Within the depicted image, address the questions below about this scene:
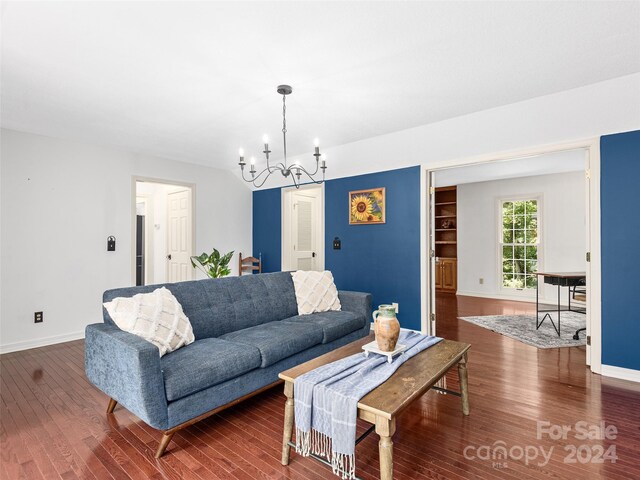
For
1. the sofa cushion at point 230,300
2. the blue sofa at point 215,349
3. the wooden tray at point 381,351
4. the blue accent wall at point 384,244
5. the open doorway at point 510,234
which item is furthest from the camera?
the open doorway at point 510,234

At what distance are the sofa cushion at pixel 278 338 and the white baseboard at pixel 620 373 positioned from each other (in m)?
2.50

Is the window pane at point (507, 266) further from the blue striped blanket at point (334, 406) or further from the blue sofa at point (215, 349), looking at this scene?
the blue striped blanket at point (334, 406)

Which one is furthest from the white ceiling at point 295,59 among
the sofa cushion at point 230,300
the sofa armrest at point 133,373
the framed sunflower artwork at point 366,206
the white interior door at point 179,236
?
the white interior door at point 179,236

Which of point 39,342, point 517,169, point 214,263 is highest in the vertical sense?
point 517,169

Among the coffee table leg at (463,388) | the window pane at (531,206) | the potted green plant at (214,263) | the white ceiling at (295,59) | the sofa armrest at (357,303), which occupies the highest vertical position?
the white ceiling at (295,59)

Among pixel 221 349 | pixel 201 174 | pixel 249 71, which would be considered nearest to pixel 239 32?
pixel 249 71

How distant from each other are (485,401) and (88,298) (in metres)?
4.60

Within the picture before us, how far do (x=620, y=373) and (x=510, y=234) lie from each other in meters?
4.51

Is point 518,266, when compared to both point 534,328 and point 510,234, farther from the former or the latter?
point 534,328

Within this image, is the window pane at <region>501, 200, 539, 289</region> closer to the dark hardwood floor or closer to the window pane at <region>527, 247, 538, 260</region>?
the window pane at <region>527, 247, 538, 260</region>

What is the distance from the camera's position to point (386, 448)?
146 centimetres

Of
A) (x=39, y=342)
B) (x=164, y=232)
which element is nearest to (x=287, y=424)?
(x=39, y=342)

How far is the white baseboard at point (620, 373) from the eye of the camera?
2.86m

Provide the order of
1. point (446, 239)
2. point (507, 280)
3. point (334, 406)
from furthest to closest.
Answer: point (446, 239) < point (507, 280) < point (334, 406)
